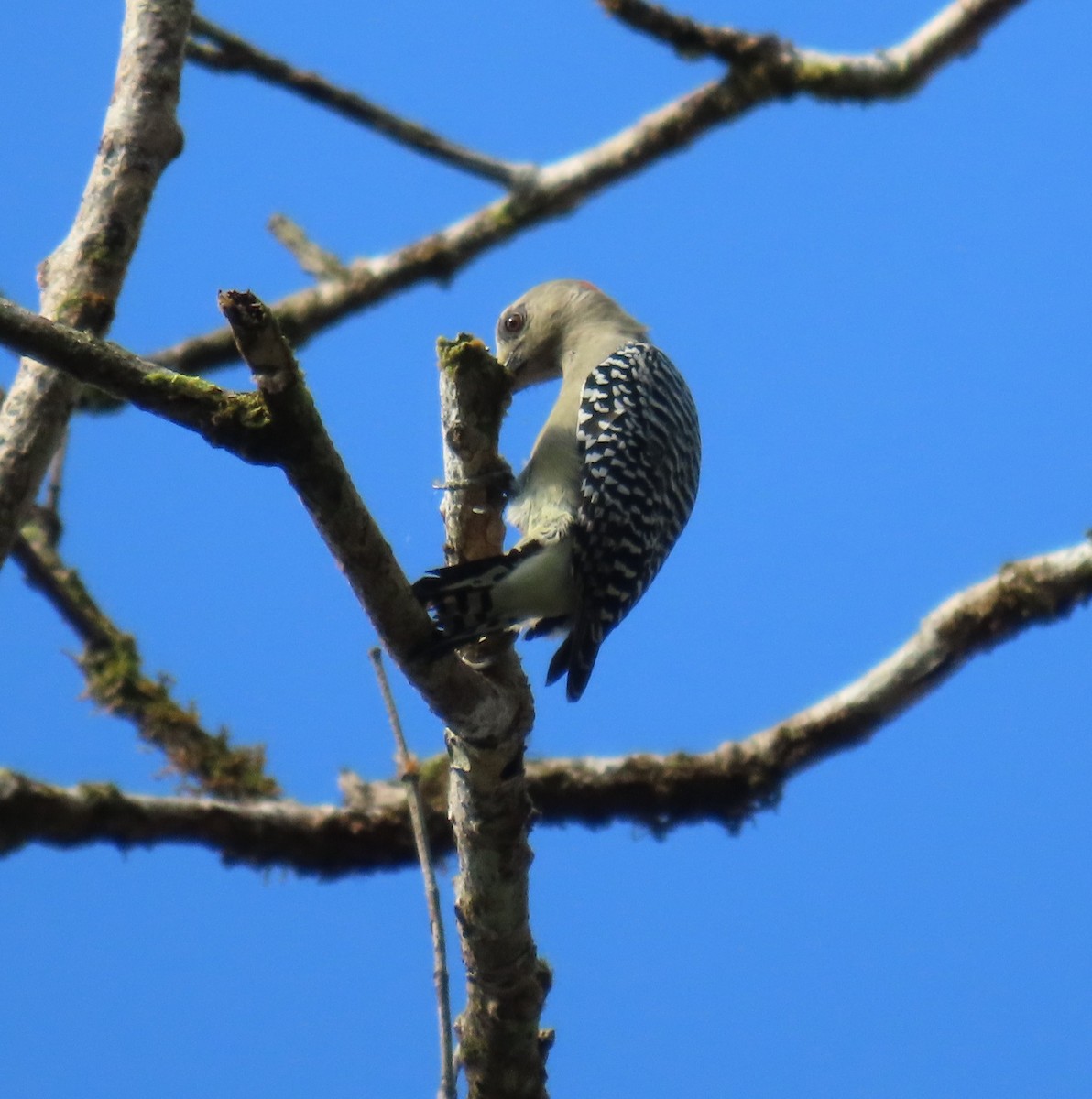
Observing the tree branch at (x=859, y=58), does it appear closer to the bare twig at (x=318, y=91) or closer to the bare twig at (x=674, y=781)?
the bare twig at (x=318, y=91)

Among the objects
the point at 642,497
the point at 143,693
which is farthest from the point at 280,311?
the point at 642,497

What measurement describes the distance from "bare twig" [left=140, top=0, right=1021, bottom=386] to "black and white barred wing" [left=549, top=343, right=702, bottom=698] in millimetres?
3065

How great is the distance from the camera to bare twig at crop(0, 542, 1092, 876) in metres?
6.27

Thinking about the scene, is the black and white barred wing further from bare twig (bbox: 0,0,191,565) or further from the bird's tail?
bare twig (bbox: 0,0,191,565)

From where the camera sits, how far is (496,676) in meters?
4.30

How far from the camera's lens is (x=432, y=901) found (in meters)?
3.35

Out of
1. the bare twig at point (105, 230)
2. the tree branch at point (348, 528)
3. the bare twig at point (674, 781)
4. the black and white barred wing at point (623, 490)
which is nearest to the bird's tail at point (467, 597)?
the tree branch at point (348, 528)

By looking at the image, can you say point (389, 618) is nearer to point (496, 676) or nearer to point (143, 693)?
point (496, 676)

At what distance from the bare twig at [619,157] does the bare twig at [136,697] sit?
166 cm

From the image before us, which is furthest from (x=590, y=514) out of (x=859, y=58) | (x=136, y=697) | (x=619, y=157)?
(x=859, y=58)

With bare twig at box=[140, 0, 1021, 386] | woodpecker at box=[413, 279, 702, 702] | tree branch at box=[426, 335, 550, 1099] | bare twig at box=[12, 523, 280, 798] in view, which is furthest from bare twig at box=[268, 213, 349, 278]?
tree branch at box=[426, 335, 550, 1099]

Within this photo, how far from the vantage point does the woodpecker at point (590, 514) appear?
13.9 feet

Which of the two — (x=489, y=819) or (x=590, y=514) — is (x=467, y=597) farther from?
(x=590, y=514)

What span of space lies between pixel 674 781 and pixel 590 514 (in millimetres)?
2439
